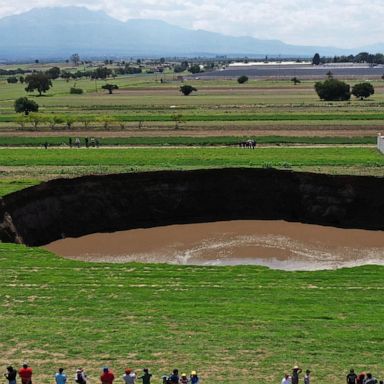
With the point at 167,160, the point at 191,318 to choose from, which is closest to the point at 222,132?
the point at 167,160

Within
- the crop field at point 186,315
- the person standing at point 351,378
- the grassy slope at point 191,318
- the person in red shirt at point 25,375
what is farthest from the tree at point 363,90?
the person in red shirt at point 25,375

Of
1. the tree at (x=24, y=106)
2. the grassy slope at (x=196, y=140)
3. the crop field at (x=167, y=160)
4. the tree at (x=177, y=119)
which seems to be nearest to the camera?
the crop field at (x=167, y=160)

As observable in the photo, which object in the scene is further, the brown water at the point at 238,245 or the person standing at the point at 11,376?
the brown water at the point at 238,245

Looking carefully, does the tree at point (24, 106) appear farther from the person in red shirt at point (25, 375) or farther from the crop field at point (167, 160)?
the person in red shirt at point (25, 375)

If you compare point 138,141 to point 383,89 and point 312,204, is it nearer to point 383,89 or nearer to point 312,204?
point 312,204

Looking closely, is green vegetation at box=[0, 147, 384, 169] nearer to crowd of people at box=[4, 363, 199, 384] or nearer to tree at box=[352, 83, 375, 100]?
crowd of people at box=[4, 363, 199, 384]

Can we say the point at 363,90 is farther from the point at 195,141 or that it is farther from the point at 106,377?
the point at 106,377

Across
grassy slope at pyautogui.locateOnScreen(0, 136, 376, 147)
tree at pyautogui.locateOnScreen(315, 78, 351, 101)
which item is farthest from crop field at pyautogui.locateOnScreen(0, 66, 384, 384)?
tree at pyautogui.locateOnScreen(315, 78, 351, 101)
